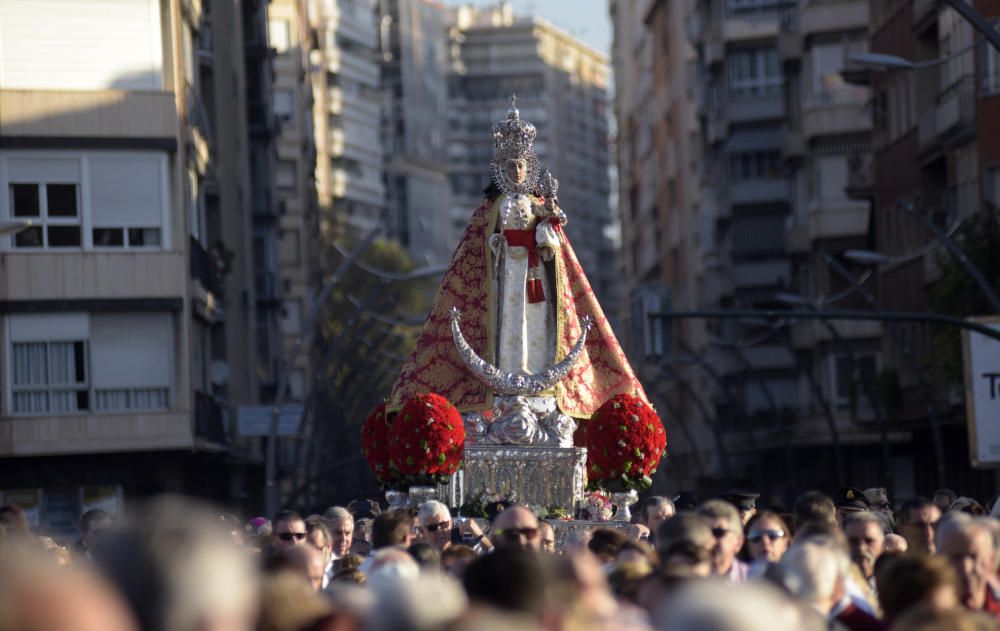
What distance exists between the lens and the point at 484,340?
1994 cm

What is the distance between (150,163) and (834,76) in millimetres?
31552

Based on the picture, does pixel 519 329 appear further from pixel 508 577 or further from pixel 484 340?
pixel 508 577

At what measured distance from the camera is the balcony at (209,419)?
40.6 meters

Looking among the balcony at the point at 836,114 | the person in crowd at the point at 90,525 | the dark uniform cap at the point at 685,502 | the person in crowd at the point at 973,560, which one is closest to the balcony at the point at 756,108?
the balcony at the point at 836,114

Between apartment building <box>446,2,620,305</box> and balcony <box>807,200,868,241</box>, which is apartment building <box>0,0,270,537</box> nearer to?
balcony <box>807,200,868,241</box>

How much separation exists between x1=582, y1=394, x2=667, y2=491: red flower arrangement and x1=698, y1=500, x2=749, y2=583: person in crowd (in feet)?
25.5

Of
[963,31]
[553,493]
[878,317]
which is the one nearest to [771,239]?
[963,31]

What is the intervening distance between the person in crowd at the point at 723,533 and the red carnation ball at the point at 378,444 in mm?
8381

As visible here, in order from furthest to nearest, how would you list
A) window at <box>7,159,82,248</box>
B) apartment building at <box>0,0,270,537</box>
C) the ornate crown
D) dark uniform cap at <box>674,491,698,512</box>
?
apartment building at <box>0,0,270,537</box> → window at <box>7,159,82,248</box> → the ornate crown → dark uniform cap at <box>674,491,698,512</box>

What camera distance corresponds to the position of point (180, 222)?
128ft

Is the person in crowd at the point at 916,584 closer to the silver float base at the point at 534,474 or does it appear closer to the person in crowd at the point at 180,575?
the person in crowd at the point at 180,575

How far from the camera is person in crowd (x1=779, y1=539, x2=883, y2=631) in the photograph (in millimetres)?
9516

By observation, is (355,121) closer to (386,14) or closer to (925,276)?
(386,14)

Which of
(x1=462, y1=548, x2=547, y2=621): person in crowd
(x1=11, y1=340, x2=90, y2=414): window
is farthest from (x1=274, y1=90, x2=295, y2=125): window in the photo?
(x1=462, y1=548, x2=547, y2=621): person in crowd
